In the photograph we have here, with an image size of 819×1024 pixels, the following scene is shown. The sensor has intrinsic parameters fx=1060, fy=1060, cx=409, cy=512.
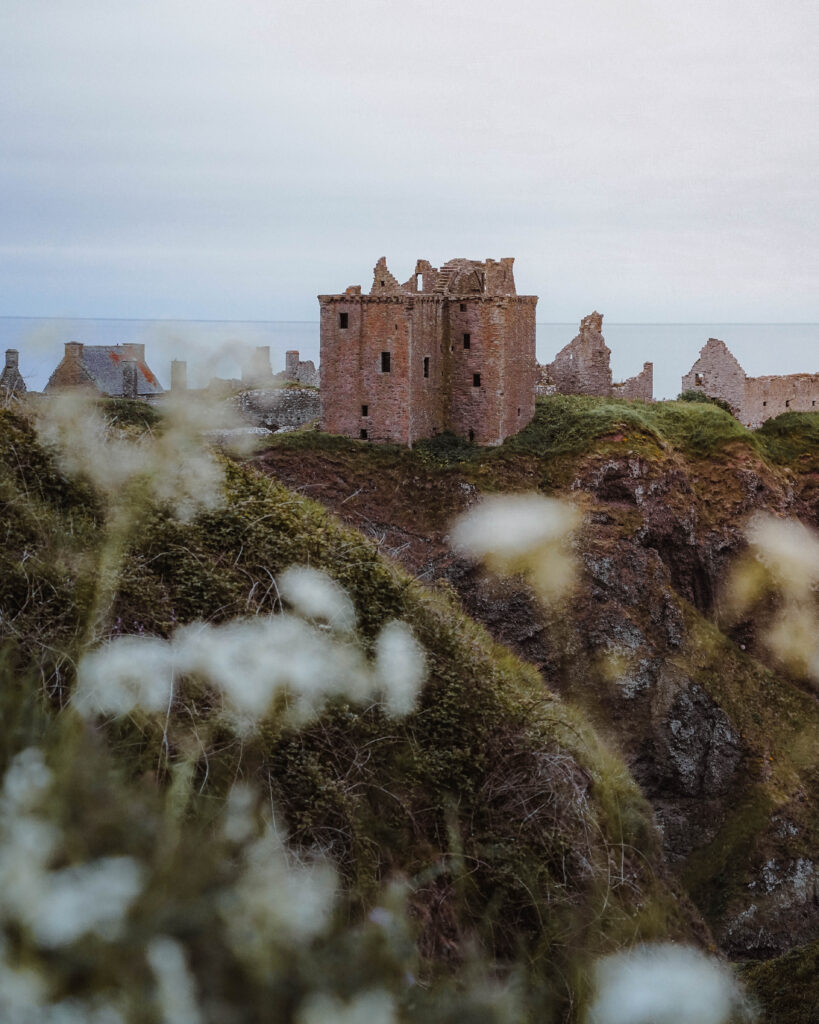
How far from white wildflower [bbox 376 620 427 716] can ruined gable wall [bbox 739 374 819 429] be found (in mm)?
40352

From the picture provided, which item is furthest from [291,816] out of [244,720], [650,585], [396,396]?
[396,396]

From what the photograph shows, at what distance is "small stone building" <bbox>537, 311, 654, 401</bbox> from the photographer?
149ft

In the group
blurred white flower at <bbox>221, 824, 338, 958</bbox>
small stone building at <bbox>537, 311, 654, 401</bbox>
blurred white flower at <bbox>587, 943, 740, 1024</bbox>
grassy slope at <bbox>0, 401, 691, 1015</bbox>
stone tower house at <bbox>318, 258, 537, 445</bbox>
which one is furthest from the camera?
small stone building at <bbox>537, 311, 654, 401</bbox>

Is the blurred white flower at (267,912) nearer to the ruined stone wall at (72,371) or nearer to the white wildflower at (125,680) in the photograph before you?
the white wildflower at (125,680)

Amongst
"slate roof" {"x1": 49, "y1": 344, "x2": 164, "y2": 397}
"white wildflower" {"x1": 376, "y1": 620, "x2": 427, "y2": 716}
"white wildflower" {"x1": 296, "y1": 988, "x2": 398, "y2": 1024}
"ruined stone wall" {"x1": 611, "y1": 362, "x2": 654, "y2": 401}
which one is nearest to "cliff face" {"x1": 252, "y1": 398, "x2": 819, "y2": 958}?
"ruined stone wall" {"x1": 611, "y1": 362, "x2": 654, "y2": 401}

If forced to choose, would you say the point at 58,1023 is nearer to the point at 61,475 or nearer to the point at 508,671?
the point at 61,475

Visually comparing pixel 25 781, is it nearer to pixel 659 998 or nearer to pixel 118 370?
pixel 659 998

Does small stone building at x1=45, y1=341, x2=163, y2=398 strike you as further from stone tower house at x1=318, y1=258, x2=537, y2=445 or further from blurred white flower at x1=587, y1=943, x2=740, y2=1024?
blurred white flower at x1=587, y1=943, x2=740, y2=1024

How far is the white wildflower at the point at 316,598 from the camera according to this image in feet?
32.3

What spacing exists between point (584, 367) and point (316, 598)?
122ft

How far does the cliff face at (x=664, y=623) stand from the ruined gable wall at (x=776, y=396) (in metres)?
9.66

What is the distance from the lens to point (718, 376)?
49.1 meters

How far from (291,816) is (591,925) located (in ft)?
8.96

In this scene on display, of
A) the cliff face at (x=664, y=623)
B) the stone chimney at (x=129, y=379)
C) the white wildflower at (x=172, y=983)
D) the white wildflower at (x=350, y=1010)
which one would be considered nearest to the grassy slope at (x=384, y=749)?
the white wildflower at (x=350, y=1010)
